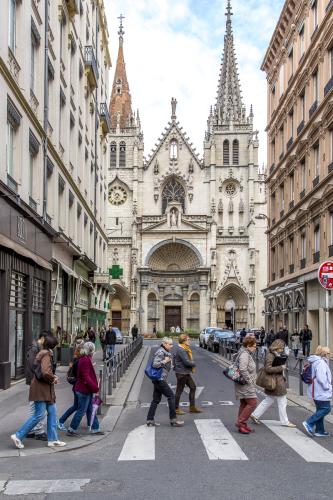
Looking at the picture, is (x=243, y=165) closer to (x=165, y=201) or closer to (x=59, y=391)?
(x=165, y=201)

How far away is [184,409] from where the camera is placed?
12469mm

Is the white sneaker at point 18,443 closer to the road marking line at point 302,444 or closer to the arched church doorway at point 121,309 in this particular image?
the road marking line at point 302,444

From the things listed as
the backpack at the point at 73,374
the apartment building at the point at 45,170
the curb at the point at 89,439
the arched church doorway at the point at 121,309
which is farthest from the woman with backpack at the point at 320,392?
the arched church doorway at the point at 121,309

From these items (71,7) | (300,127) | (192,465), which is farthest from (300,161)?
(192,465)

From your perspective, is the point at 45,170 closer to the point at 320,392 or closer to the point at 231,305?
the point at 320,392

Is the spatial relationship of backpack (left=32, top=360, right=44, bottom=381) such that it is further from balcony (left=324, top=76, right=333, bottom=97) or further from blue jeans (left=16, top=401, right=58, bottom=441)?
balcony (left=324, top=76, right=333, bottom=97)

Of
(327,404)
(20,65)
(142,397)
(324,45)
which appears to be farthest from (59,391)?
(324,45)

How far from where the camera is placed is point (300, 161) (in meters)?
29.4

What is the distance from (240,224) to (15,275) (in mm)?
51025

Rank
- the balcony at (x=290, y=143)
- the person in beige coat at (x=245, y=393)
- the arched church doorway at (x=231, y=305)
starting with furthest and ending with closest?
the arched church doorway at (x=231, y=305)
the balcony at (x=290, y=143)
the person in beige coat at (x=245, y=393)

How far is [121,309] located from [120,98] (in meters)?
24.0

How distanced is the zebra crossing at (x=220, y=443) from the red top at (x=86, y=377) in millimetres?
938

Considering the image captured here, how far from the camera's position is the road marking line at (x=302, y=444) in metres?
8.10

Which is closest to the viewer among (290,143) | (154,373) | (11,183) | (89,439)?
(89,439)
